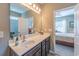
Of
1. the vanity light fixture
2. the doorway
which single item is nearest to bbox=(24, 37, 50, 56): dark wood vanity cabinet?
the doorway

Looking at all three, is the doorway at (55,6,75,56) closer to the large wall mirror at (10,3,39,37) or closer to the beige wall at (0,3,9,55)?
the large wall mirror at (10,3,39,37)

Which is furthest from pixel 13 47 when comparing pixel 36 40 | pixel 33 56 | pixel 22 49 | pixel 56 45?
pixel 56 45

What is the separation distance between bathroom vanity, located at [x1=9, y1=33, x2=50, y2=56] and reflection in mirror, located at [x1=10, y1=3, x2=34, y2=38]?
0.53 ft

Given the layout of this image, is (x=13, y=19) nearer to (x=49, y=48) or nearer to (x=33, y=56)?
(x=33, y=56)

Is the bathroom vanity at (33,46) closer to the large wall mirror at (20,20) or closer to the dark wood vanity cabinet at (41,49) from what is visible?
the dark wood vanity cabinet at (41,49)

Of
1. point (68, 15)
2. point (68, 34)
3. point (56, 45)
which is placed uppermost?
point (68, 15)

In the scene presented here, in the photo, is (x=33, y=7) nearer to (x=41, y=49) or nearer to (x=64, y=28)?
(x=64, y=28)

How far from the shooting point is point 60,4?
154 centimetres

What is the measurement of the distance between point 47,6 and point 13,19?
588mm

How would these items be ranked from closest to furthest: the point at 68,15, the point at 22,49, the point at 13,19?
the point at 22,49 → the point at 13,19 → the point at 68,15

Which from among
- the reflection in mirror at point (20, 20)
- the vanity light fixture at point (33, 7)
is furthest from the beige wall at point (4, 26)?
the vanity light fixture at point (33, 7)

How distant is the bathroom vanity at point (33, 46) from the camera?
4.59 feet

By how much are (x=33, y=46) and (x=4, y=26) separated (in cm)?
54

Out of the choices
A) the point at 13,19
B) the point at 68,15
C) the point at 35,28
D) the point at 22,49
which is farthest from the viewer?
the point at 35,28
